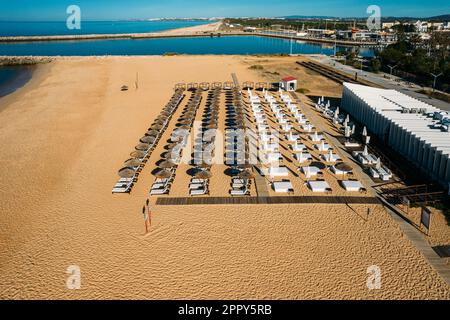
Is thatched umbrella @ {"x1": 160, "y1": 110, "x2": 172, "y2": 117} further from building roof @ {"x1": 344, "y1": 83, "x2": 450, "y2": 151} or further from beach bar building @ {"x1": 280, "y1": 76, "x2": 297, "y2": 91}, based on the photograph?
beach bar building @ {"x1": 280, "y1": 76, "x2": 297, "y2": 91}

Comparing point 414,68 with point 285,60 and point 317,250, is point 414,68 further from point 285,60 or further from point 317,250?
point 317,250

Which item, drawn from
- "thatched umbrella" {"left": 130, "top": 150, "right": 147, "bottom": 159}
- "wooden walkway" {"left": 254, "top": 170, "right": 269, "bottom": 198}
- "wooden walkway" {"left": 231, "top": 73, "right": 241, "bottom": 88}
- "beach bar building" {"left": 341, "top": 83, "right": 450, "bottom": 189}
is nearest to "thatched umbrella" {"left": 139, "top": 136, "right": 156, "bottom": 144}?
"thatched umbrella" {"left": 130, "top": 150, "right": 147, "bottom": 159}

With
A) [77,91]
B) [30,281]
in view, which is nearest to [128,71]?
[77,91]

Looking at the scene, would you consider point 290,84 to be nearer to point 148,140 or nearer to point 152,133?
point 152,133

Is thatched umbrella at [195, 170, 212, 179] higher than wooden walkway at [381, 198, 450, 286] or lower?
higher

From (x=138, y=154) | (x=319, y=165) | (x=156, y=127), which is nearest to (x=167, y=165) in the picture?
(x=138, y=154)

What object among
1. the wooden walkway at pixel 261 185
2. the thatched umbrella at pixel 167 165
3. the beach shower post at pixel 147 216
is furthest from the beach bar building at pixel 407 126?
the beach shower post at pixel 147 216

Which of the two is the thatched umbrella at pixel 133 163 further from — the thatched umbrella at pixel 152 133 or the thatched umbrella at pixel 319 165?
the thatched umbrella at pixel 319 165
